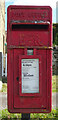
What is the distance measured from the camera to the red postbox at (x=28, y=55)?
338 centimetres

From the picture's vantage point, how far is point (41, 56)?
340cm

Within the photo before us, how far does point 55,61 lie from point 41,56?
11.9 metres

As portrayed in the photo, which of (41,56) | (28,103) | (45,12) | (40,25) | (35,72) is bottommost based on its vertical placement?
(28,103)

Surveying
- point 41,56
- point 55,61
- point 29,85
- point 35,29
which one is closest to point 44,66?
point 41,56

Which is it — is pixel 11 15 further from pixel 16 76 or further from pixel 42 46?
pixel 16 76

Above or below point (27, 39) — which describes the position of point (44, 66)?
below

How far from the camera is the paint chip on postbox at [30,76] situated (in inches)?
133

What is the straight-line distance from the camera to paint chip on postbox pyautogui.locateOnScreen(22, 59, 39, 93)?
3390 millimetres

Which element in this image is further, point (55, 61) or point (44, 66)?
point (55, 61)

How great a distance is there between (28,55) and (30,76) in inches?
14.8

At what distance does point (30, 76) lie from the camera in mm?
3426

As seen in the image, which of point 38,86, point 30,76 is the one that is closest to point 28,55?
point 30,76

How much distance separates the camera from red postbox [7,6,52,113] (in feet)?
11.1

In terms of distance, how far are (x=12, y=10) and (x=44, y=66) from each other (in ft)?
3.74
